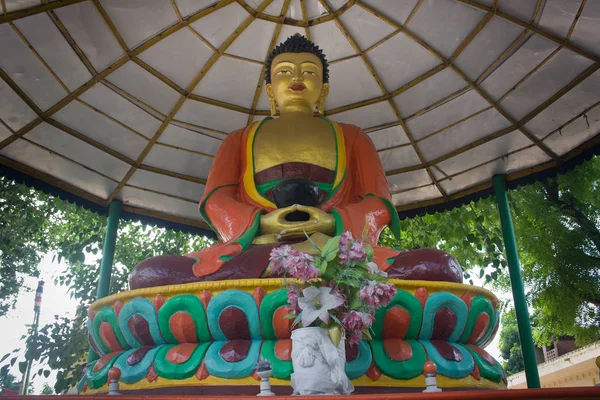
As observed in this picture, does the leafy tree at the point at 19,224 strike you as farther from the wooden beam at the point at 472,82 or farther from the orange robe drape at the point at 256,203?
the wooden beam at the point at 472,82

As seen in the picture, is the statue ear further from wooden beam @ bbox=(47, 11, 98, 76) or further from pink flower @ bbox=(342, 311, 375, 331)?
pink flower @ bbox=(342, 311, 375, 331)

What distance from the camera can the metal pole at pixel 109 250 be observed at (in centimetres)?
612

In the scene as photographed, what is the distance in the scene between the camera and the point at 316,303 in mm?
2811

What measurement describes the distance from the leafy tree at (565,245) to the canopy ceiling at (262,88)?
209 centimetres

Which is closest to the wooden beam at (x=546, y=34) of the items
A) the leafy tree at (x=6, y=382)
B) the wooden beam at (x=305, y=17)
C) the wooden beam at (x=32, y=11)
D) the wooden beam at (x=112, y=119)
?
the wooden beam at (x=305, y=17)

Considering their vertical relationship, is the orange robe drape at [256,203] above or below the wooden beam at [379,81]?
below

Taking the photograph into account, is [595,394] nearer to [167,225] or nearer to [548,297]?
[167,225]

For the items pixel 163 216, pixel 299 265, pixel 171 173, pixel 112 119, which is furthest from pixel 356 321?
pixel 163 216

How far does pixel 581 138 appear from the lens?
5664mm

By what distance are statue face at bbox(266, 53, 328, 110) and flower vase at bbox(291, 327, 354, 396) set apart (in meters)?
3.08

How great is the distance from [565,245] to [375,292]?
624 centimetres

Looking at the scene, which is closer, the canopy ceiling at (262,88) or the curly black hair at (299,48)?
the canopy ceiling at (262,88)

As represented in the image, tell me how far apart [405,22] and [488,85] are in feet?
3.47

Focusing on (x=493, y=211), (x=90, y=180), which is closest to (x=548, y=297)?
(x=493, y=211)
